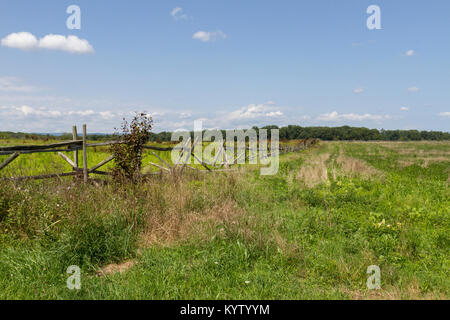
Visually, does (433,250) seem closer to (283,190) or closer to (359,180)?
(283,190)

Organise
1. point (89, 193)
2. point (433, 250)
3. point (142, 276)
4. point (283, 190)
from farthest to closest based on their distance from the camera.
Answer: point (283, 190), point (89, 193), point (433, 250), point (142, 276)

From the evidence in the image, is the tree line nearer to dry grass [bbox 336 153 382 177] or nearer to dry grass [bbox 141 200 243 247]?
dry grass [bbox 336 153 382 177]

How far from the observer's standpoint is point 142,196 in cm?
614

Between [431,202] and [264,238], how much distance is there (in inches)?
243

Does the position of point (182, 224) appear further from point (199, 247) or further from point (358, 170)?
point (358, 170)

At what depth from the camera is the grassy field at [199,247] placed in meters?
3.63

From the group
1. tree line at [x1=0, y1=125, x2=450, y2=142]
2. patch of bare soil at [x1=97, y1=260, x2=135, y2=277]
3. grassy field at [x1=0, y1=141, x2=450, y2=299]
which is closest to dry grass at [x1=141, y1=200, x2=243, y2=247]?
grassy field at [x1=0, y1=141, x2=450, y2=299]

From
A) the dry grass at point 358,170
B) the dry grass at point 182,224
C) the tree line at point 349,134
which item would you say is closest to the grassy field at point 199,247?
the dry grass at point 182,224

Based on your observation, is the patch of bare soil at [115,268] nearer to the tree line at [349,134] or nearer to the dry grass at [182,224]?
the dry grass at [182,224]

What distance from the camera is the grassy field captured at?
3635mm

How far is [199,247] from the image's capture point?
4621 mm
